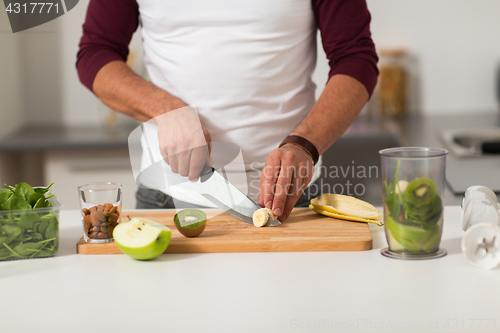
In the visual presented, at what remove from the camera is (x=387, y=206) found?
75cm

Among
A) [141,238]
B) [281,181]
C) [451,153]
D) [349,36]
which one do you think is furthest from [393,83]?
[141,238]

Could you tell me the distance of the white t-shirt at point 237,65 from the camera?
3.83 ft

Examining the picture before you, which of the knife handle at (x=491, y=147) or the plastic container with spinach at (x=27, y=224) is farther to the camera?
the knife handle at (x=491, y=147)

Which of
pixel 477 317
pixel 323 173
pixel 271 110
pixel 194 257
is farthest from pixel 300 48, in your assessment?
pixel 323 173

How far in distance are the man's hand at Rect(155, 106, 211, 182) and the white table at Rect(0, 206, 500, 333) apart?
224mm

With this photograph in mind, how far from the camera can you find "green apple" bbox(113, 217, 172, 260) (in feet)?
2.53

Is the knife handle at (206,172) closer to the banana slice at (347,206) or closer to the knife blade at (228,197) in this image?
the knife blade at (228,197)

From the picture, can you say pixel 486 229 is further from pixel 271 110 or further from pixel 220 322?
pixel 271 110

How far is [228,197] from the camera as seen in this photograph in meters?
0.98

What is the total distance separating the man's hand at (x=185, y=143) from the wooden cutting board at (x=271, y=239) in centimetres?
12

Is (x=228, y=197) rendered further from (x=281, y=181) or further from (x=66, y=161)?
(x=66, y=161)

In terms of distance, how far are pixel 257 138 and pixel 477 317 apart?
28.5 inches

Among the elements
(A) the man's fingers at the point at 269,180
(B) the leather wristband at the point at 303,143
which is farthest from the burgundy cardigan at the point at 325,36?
(A) the man's fingers at the point at 269,180

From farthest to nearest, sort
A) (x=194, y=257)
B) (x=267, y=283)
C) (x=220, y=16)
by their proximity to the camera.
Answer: (x=220, y=16) < (x=194, y=257) < (x=267, y=283)
